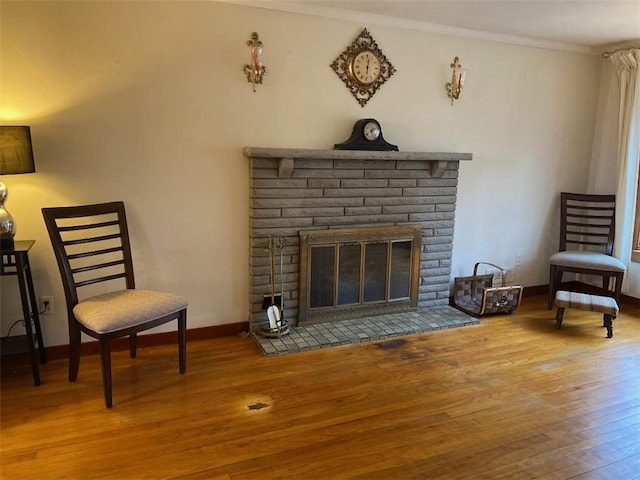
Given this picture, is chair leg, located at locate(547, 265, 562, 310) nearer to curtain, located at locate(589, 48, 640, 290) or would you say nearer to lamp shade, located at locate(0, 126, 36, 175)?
curtain, located at locate(589, 48, 640, 290)

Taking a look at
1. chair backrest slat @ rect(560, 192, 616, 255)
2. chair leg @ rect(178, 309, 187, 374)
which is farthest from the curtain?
chair leg @ rect(178, 309, 187, 374)

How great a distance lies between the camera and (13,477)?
1941 millimetres

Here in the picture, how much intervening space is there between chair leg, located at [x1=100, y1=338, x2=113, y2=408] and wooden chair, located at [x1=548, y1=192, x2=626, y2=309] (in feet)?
11.6

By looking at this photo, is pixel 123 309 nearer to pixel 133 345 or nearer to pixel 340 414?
pixel 133 345

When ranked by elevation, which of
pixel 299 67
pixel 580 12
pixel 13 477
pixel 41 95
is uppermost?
pixel 580 12

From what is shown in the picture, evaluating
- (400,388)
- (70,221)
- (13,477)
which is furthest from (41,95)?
(400,388)

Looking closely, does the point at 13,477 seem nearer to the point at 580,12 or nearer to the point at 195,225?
the point at 195,225

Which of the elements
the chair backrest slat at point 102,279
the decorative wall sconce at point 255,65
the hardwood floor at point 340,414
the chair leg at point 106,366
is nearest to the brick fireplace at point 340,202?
the decorative wall sconce at point 255,65

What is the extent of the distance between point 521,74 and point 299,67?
2.02 metres

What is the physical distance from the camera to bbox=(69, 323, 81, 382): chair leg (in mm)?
2633

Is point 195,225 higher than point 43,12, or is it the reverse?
point 43,12

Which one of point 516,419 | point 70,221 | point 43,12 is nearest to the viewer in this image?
point 516,419

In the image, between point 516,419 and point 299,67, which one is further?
point 299,67

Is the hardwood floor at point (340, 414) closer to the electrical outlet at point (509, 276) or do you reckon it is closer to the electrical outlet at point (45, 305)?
the electrical outlet at point (45, 305)
